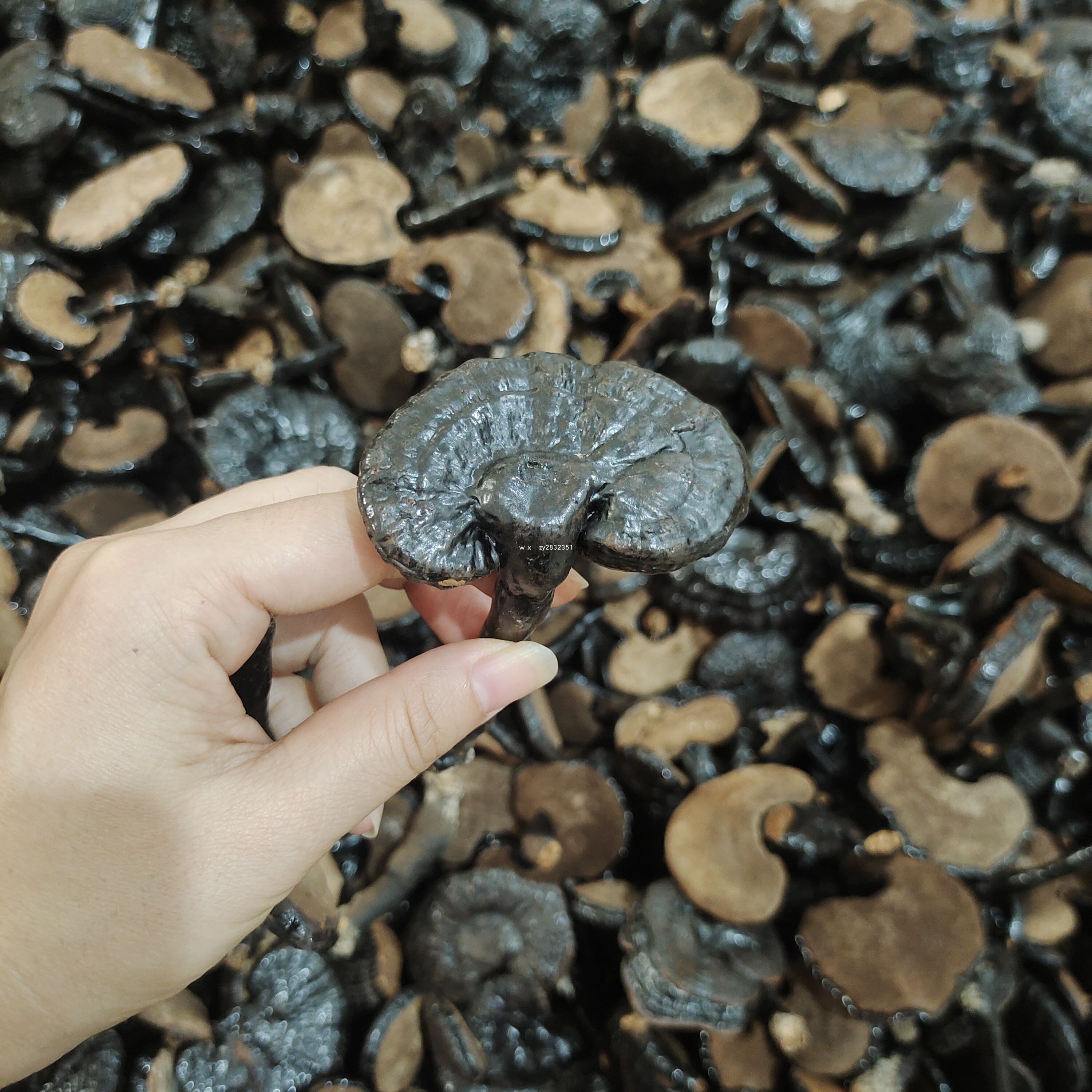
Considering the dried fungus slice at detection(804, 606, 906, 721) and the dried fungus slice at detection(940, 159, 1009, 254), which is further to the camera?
the dried fungus slice at detection(940, 159, 1009, 254)

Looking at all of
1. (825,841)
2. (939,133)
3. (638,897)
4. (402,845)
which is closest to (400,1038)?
(402,845)

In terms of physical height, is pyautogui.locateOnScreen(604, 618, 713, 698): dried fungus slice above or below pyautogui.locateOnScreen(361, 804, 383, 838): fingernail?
below

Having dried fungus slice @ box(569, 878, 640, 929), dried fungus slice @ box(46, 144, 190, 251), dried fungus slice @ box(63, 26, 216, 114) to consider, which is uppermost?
dried fungus slice @ box(63, 26, 216, 114)

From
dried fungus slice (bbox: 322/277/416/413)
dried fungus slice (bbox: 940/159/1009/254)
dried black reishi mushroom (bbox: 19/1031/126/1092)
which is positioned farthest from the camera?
dried fungus slice (bbox: 940/159/1009/254)

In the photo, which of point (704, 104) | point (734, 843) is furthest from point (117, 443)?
point (704, 104)

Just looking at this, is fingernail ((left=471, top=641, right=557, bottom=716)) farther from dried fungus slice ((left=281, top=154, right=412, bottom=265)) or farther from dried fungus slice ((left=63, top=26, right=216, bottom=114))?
dried fungus slice ((left=63, top=26, right=216, bottom=114))

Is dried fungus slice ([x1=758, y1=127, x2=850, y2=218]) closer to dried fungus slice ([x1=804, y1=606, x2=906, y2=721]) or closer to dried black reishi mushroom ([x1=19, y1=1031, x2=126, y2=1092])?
dried fungus slice ([x1=804, y1=606, x2=906, y2=721])

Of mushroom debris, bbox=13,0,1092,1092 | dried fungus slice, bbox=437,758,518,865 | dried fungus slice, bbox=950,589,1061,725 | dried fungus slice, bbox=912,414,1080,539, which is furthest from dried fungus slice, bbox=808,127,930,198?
dried fungus slice, bbox=437,758,518,865

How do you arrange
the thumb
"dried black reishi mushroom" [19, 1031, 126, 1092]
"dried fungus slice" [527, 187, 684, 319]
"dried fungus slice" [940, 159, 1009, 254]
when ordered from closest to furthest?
the thumb
"dried black reishi mushroom" [19, 1031, 126, 1092]
"dried fungus slice" [527, 187, 684, 319]
"dried fungus slice" [940, 159, 1009, 254]

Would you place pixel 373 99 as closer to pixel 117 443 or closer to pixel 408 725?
pixel 117 443
